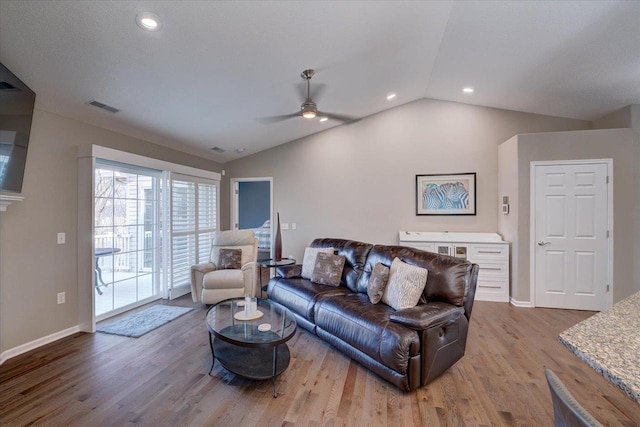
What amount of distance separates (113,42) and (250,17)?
114cm

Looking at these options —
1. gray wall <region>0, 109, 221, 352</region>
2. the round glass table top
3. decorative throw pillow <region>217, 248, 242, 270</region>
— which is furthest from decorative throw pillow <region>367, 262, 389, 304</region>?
gray wall <region>0, 109, 221, 352</region>

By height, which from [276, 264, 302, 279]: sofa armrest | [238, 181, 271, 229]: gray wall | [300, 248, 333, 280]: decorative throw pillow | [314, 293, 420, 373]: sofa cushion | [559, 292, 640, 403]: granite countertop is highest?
[238, 181, 271, 229]: gray wall

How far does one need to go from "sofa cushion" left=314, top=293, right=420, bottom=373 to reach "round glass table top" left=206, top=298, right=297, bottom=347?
0.43 m

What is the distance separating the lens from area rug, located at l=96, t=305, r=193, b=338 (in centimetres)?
328

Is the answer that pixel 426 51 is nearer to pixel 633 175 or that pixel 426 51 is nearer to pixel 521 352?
pixel 633 175

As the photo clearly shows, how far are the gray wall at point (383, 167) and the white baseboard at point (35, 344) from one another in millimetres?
3199

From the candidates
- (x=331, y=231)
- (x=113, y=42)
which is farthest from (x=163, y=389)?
(x=331, y=231)

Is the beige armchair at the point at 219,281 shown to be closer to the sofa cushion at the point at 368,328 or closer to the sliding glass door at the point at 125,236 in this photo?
the sliding glass door at the point at 125,236

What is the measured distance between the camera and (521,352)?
2.83m

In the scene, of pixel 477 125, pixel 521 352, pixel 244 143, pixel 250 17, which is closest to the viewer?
pixel 250 17

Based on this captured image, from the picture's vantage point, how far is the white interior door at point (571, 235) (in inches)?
154

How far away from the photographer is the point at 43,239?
9.73 feet

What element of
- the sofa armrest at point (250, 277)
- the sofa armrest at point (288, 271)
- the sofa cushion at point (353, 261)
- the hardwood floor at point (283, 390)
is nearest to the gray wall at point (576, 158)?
the hardwood floor at point (283, 390)

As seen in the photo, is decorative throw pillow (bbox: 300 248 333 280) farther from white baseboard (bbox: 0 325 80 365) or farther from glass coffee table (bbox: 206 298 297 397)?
white baseboard (bbox: 0 325 80 365)
